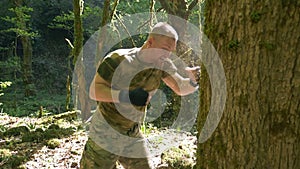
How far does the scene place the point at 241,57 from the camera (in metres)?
1.78

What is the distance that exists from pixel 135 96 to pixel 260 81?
150 centimetres

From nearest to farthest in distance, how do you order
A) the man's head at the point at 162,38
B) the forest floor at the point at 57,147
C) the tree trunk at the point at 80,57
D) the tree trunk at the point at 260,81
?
1. the tree trunk at the point at 260,81
2. the man's head at the point at 162,38
3. the forest floor at the point at 57,147
4. the tree trunk at the point at 80,57

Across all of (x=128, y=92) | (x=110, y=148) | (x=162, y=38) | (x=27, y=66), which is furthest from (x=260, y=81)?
(x=27, y=66)

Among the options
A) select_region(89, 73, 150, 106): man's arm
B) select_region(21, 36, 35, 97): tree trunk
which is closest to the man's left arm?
select_region(89, 73, 150, 106): man's arm

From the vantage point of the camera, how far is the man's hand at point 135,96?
306 centimetres

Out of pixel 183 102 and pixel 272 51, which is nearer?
pixel 272 51

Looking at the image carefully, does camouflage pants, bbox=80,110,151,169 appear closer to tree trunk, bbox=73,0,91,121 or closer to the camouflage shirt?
the camouflage shirt

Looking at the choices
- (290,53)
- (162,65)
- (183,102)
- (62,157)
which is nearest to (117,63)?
(162,65)

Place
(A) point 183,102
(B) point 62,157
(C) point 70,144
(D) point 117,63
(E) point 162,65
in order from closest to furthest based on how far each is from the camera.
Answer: (D) point 117,63 → (E) point 162,65 → (B) point 62,157 → (C) point 70,144 → (A) point 183,102

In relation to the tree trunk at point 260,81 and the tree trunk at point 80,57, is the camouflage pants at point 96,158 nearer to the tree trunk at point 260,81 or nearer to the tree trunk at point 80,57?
the tree trunk at point 260,81

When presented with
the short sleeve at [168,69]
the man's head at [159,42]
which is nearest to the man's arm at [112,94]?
the man's head at [159,42]

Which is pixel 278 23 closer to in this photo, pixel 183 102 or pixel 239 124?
pixel 239 124

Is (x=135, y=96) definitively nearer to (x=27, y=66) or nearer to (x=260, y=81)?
(x=260, y=81)

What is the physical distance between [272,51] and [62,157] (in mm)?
4278
